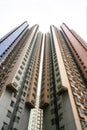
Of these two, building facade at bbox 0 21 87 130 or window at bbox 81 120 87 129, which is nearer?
window at bbox 81 120 87 129

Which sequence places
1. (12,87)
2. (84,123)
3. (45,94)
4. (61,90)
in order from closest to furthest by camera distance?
(84,123) < (61,90) < (12,87) < (45,94)

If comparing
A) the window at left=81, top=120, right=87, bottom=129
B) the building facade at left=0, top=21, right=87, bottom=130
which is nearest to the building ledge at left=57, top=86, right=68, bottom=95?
the building facade at left=0, top=21, right=87, bottom=130

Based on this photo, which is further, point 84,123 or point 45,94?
point 45,94

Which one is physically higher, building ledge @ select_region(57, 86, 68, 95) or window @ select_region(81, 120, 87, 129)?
building ledge @ select_region(57, 86, 68, 95)

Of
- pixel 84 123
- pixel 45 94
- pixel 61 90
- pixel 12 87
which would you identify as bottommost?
pixel 84 123

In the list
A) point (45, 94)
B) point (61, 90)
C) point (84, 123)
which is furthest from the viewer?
point (45, 94)

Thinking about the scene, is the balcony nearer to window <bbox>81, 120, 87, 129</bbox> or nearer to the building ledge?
the building ledge

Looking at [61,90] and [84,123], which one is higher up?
[61,90]

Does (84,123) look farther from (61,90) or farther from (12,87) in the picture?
(12,87)

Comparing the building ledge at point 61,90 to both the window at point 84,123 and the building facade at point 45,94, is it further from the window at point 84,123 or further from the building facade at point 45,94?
the window at point 84,123

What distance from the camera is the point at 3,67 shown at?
52.9 metres

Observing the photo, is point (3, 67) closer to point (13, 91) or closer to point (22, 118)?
point (13, 91)

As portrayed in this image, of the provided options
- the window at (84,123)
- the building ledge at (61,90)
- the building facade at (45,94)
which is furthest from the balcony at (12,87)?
the window at (84,123)

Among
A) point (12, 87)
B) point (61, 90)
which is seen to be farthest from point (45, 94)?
point (12, 87)
